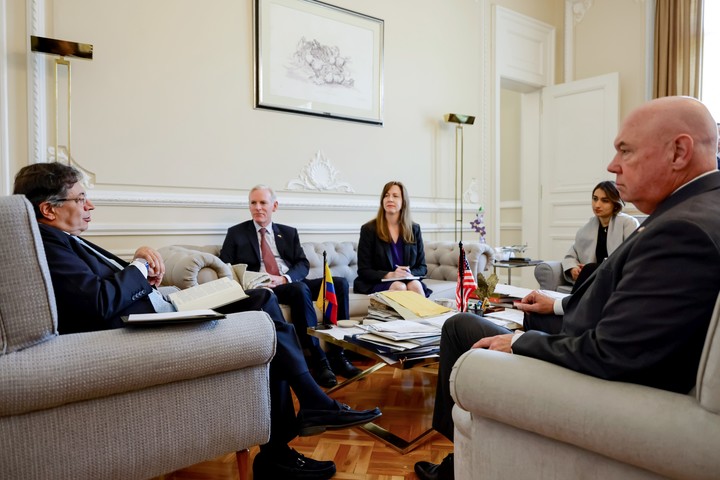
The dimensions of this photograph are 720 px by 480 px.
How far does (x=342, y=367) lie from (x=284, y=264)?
35.5 inches

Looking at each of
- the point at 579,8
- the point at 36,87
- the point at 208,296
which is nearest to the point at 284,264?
the point at 208,296

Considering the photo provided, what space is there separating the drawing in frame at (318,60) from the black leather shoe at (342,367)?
6.57 feet

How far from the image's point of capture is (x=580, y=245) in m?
3.61

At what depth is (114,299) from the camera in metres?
1.50

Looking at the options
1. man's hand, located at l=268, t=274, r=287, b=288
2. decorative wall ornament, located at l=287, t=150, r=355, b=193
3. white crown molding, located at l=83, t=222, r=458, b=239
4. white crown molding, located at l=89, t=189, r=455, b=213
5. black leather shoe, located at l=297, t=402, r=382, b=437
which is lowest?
black leather shoe, located at l=297, t=402, r=382, b=437

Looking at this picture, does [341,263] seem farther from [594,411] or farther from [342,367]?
[594,411]

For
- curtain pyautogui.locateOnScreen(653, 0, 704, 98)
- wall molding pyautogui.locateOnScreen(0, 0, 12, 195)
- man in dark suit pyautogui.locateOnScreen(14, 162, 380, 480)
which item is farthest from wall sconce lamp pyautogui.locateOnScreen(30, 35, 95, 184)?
curtain pyautogui.locateOnScreen(653, 0, 704, 98)

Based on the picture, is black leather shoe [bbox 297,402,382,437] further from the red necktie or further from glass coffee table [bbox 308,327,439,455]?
the red necktie

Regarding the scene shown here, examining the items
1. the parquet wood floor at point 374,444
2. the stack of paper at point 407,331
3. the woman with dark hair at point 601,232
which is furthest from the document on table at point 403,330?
the woman with dark hair at point 601,232

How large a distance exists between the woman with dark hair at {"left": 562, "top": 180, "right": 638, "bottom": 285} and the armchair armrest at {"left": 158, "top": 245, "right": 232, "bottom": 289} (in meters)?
2.36

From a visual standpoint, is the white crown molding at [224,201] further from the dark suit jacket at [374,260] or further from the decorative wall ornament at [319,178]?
the dark suit jacket at [374,260]

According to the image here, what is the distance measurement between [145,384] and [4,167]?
2310mm

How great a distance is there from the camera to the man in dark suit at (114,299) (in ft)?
4.75

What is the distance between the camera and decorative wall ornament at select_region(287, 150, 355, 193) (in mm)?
3930
